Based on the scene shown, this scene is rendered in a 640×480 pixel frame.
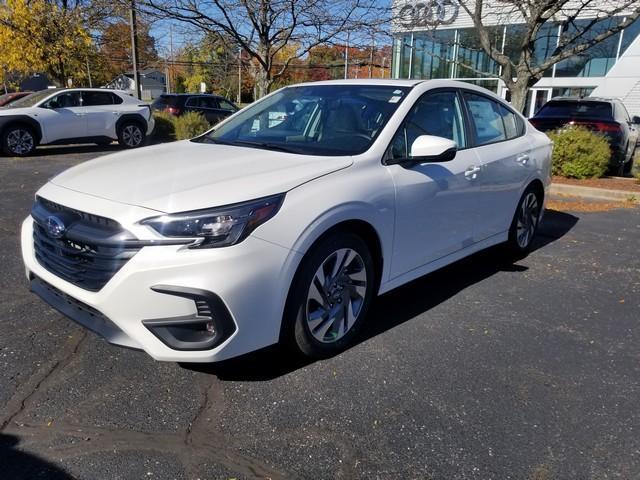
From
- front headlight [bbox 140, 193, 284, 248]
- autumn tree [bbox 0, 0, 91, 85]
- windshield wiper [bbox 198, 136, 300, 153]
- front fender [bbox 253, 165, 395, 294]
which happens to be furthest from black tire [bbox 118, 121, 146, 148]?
front headlight [bbox 140, 193, 284, 248]

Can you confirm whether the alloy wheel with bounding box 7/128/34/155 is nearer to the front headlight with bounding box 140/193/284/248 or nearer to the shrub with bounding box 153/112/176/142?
the shrub with bounding box 153/112/176/142

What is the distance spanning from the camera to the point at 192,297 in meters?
2.46

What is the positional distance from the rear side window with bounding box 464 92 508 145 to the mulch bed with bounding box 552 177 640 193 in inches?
208

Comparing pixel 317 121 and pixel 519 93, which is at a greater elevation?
pixel 519 93

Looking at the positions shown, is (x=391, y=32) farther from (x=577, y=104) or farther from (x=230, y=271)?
(x=230, y=271)

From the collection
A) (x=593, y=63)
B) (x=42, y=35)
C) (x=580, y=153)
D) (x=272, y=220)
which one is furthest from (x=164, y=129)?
(x=593, y=63)

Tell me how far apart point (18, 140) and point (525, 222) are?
1133cm

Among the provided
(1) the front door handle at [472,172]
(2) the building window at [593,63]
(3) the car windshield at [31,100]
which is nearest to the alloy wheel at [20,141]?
(3) the car windshield at [31,100]

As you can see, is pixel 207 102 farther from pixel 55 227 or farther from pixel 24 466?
pixel 24 466

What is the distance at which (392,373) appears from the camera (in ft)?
10.1

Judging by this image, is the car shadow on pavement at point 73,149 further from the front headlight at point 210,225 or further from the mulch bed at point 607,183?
the front headlight at point 210,225

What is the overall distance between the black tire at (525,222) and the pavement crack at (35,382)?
149 inches

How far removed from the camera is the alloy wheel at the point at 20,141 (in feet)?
38.9

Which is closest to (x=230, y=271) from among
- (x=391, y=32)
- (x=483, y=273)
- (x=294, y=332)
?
(x=294, y=332)
